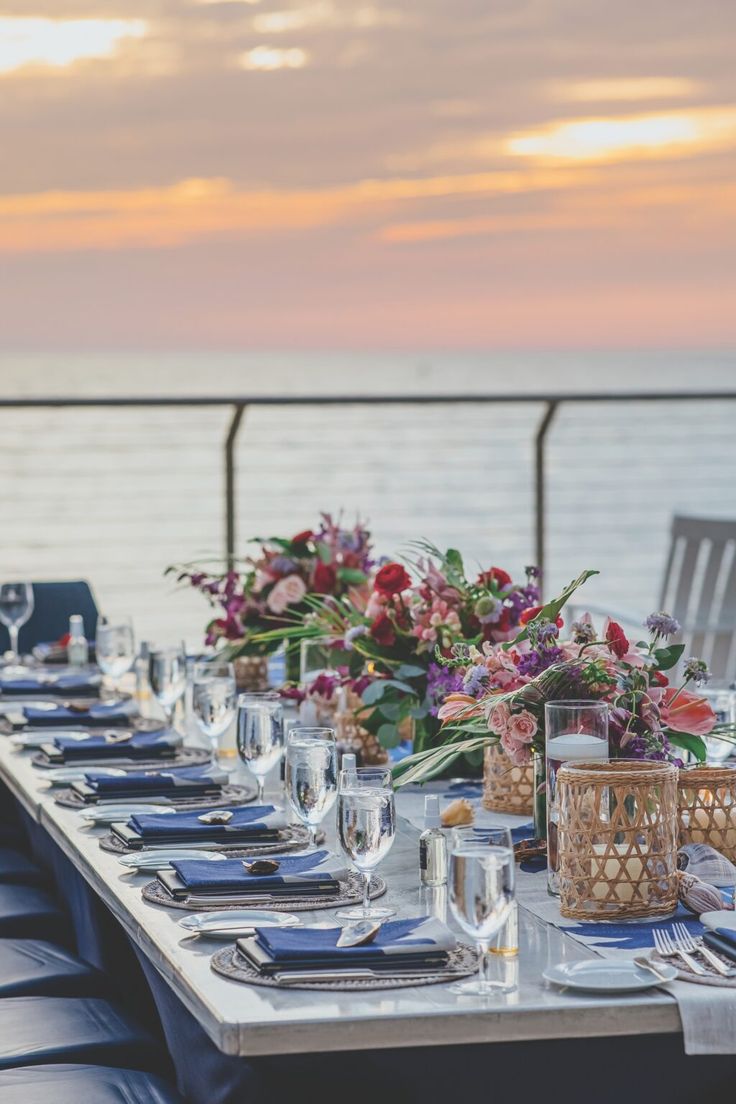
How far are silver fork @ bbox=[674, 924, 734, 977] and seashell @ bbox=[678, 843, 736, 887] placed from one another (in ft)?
0.47

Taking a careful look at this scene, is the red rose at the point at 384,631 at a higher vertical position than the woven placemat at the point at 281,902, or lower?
higher

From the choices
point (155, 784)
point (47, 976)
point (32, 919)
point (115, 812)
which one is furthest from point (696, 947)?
point (32, 919)

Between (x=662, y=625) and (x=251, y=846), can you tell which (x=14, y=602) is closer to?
(x=251, y=846)

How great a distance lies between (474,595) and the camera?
8.75 feet

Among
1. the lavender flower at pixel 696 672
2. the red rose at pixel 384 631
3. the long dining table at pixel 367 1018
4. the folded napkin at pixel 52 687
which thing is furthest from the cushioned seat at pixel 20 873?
the lavender flower at pixel 696 672

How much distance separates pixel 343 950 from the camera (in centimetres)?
166

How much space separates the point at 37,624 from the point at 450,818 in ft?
8.60

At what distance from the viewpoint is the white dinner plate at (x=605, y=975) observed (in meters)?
1.58

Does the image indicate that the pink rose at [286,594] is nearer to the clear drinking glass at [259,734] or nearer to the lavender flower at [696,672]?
the clear drinking glass at [259,734]

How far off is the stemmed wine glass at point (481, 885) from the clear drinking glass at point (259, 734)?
0.74 m

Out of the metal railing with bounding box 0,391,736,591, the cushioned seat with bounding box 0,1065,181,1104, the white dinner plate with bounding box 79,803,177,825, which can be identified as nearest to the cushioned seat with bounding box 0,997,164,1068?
the cushioned seat with bounding box 0,1065,181,1104

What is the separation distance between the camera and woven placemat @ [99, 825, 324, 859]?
2123 millimetres

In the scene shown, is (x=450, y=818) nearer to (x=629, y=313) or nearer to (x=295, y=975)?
(x=295, y=975)

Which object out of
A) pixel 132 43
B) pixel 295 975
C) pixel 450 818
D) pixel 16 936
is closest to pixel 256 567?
pixel 16 936
